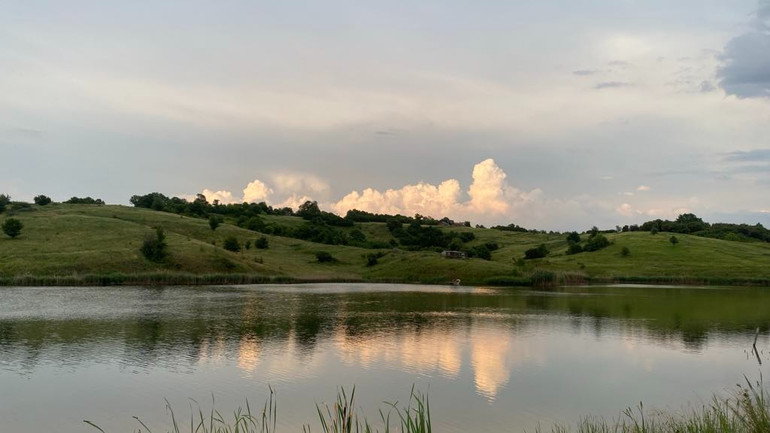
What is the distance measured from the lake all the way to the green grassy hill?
33797 millimetres

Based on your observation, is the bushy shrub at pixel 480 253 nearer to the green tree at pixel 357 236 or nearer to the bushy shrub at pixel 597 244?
the bushy shrub at pixel 597 244

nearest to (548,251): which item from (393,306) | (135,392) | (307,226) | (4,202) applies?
(307,226)

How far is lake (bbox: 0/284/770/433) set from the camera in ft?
74.4

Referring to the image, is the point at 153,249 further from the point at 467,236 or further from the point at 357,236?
the point at 467,236

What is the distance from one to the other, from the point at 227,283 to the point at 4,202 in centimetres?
6739

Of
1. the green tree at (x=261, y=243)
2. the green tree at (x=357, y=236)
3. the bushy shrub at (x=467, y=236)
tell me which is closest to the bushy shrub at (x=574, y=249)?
the bushy shrub at (x=467, y=236)

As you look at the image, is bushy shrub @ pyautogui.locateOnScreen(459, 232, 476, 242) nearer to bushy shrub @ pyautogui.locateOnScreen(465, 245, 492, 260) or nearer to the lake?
bushy shrub @ pyautogui.locateOnScreen(465, 245, 492, 260)

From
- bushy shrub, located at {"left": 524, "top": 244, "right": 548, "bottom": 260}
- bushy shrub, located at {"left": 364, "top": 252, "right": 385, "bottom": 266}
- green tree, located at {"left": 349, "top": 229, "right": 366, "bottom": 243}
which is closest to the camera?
bushy shrub, located at {"left": 364, "top": 252, "right": 385, "bottom": 266}

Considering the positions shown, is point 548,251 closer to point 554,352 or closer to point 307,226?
point 307,226

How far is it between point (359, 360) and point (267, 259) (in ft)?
307

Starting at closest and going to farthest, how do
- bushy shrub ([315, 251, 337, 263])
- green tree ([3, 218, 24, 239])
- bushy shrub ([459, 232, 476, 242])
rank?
green tree ([3, 218, 24, 239])
bushy shrub ([315, 251, 337, 263])
bushy shrub ([459, 232, 476, 242])

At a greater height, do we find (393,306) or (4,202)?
(4,202)

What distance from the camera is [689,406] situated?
928 inches

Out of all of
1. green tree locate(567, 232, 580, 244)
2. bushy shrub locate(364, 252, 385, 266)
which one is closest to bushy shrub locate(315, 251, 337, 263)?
bushy shrub locate(364, 252, 385, 266)
